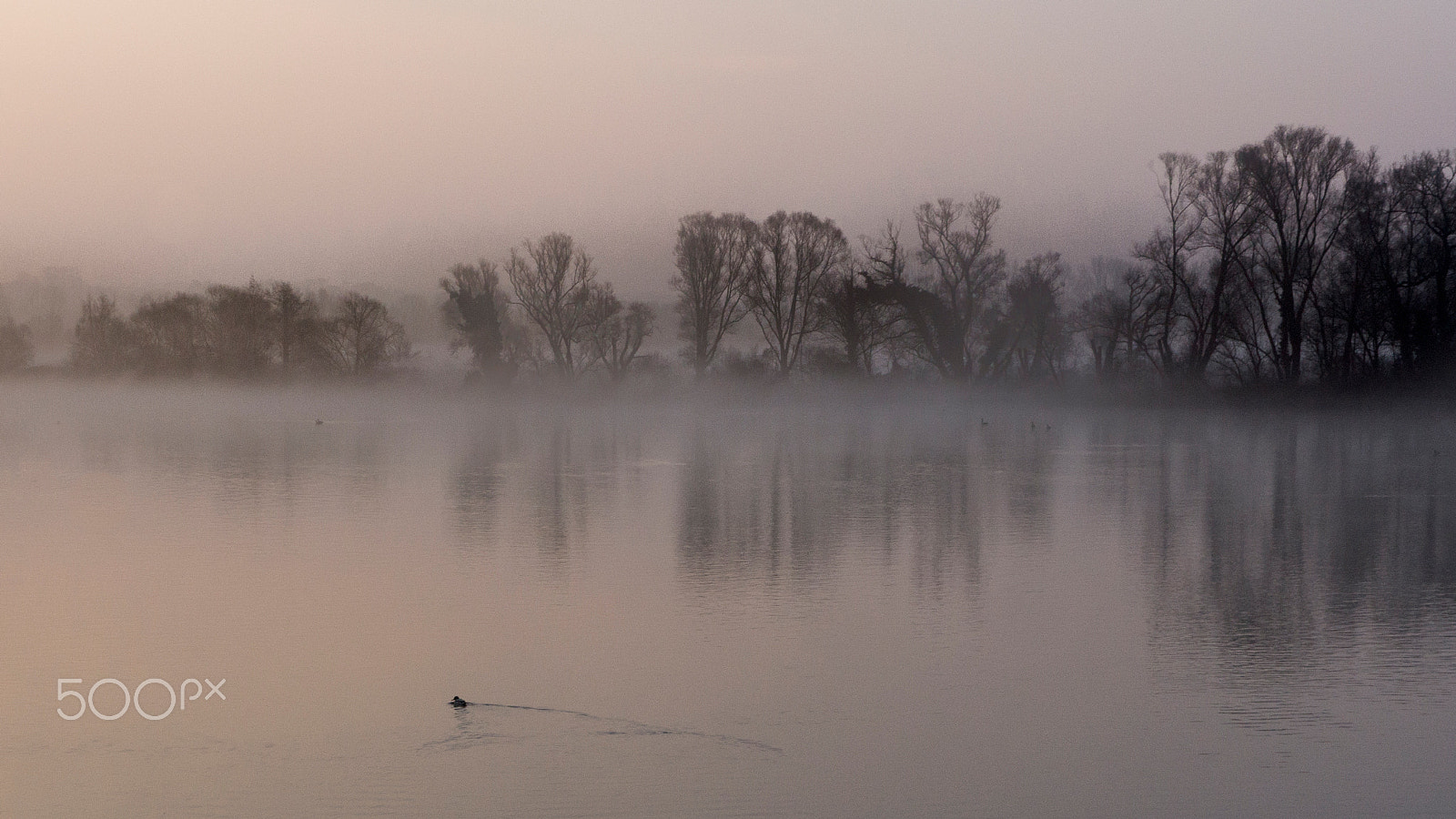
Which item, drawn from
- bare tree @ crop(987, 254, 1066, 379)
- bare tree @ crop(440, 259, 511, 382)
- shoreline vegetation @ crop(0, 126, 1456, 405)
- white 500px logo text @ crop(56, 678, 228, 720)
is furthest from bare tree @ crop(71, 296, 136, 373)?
white 500px logo text @ crop(56, 678, 228, 720)

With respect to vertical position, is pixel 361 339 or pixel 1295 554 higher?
pixel 361 339

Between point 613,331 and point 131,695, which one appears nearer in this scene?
point 131,695

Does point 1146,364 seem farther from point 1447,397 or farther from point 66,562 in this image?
point 66,562

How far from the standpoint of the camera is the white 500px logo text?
23.1ft

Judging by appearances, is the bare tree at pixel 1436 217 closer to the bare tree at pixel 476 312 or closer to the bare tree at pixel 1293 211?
the bare tree at pixel 1293 211

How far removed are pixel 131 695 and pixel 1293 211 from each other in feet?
137

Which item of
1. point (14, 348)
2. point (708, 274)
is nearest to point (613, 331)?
point (708, 274)

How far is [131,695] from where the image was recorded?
736cm

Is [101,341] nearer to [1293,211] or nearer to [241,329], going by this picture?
[241,329]

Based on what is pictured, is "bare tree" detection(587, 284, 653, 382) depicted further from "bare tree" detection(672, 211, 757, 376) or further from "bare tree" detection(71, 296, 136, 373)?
"bare tree" detection(71, 296, 136, 373)

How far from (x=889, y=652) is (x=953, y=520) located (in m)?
6.59

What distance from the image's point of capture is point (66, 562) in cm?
1165

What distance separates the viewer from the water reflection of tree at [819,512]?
38.1 feet

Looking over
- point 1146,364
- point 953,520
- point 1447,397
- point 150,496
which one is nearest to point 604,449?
point 150,496
